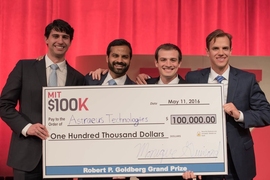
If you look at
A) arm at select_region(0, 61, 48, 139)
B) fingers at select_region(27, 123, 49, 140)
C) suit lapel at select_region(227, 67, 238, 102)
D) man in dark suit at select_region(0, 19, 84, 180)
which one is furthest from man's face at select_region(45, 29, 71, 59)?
suit lapel at select_region(227, 67, 238, 102)

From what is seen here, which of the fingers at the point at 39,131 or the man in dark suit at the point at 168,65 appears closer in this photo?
the fingers at the point at 39,131

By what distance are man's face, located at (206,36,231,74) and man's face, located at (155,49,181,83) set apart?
0.22m

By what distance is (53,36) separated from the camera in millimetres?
2457

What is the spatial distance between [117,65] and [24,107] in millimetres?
635

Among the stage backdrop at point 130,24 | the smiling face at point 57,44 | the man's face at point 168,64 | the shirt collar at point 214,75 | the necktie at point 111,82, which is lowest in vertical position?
the necktie at point 111,82

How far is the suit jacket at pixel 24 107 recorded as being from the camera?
231cm

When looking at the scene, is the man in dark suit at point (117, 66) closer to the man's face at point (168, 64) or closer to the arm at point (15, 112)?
the man's face at point (168, 64)

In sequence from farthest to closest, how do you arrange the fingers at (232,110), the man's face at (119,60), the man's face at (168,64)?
the man's face at (119,60) < the man's face at (168,64) < the fingers at (232,110)

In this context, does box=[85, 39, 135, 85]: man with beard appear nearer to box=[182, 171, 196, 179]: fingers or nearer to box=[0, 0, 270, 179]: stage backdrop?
box=[182, 171, 196, 179]: fingers

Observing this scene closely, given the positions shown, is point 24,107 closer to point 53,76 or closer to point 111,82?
point 53,76

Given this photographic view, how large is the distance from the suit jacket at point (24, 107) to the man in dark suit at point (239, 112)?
3.45ft

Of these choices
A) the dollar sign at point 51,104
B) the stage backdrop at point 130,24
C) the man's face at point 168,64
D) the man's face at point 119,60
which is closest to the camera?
the dollar sign at point 51,104

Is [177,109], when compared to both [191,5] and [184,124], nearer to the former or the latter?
[184,124]

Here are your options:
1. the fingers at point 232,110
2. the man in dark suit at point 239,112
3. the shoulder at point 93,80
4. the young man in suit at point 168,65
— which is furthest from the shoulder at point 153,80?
the fingers at point 232,110
